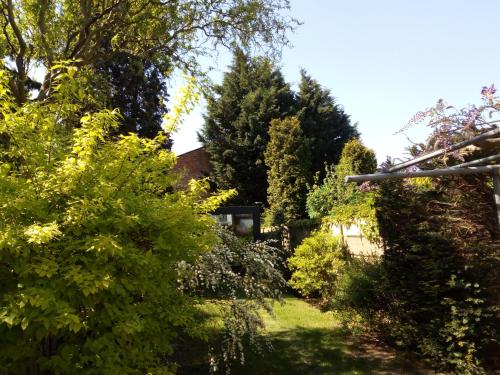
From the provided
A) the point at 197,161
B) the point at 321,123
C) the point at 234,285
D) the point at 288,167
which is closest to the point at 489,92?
the point at 234,285

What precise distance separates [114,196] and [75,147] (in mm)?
473

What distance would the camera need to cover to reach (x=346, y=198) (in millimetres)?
11938

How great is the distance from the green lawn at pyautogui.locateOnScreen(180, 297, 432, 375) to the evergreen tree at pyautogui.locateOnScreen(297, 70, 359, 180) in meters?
18.3

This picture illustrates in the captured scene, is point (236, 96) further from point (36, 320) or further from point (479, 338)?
point (36, 320)

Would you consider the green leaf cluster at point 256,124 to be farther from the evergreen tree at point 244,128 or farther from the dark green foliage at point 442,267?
→ the dark green foliage at point 442,267

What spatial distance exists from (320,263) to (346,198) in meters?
3.11

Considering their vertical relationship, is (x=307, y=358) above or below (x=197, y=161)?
below

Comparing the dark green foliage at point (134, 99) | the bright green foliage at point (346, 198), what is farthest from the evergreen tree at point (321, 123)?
the dark green foliage at point (134, 99)

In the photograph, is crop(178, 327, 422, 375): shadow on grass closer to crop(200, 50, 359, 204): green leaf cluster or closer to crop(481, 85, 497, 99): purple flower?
crop(481, 85, 497, 99): purple flower

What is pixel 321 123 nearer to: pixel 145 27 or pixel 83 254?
pixel 145 27

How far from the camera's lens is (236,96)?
2600 centimetres

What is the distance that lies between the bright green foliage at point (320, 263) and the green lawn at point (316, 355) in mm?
1306

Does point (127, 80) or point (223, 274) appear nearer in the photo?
point (223, 274)

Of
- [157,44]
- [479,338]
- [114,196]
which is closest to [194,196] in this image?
[114,196]
